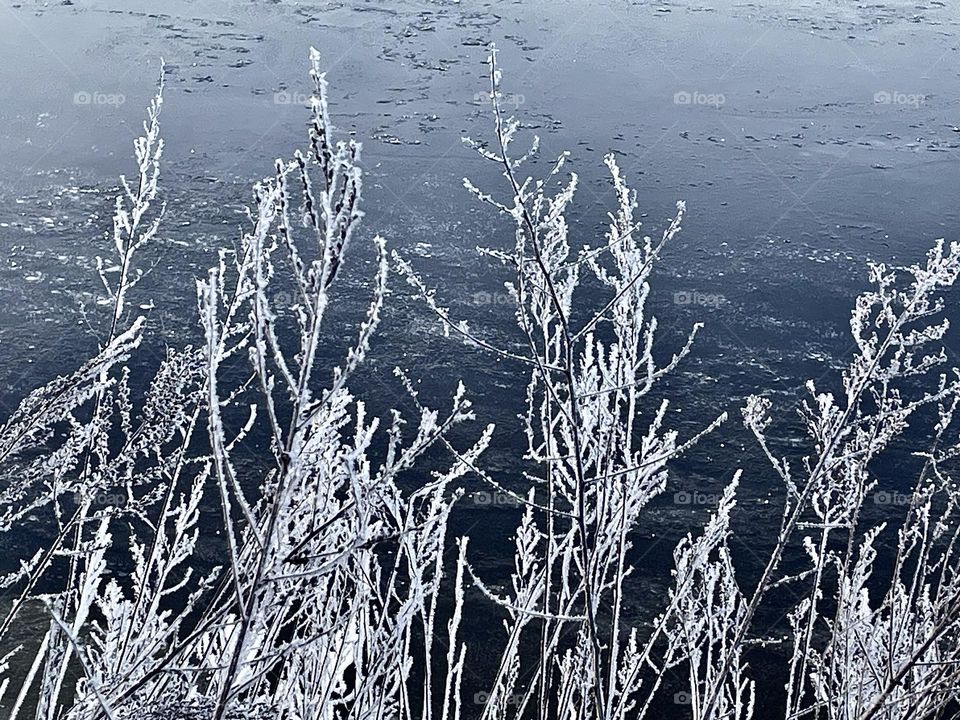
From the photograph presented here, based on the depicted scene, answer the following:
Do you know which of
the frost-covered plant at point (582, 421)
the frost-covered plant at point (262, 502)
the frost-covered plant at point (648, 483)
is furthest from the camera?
the frost-covered plant at point (648, 483)

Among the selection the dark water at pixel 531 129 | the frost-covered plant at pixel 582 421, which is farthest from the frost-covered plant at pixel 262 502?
the dark water at pixel 531 129

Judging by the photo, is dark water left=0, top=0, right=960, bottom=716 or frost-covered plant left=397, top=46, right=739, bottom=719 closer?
frost-covered plant left=397, top=46, right=739, bottom=719

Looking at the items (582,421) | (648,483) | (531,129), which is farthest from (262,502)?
(531,129)

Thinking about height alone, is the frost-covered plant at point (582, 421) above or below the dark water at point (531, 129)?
above

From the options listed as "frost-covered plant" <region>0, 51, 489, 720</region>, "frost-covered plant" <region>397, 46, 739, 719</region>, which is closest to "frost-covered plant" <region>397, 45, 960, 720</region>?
"frost-covered plant" <region>397, 46, 739, 719</region>

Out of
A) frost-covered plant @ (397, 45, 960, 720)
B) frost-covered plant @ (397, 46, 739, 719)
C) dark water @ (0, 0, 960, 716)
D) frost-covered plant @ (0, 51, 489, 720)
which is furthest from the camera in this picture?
dark water @ (0, 0, 960, 716)

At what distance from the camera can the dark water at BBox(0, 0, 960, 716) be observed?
9.61 meters

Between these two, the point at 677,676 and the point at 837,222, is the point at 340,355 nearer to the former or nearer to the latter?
the point at 677,676

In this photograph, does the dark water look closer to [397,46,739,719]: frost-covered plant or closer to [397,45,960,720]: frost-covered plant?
[397,45,960,720]: frost-covered plant

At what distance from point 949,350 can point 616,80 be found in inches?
312

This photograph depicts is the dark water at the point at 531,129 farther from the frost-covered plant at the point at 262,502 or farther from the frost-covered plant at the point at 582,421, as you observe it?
the frost-covered plant at the point at 262,502

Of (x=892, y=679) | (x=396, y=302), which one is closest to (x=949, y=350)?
(x=396, y=302)

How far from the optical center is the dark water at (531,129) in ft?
31.5

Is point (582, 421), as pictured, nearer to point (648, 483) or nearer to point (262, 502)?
point (648, 483)
